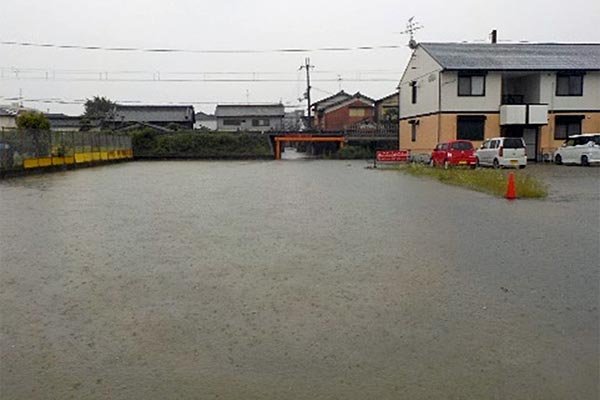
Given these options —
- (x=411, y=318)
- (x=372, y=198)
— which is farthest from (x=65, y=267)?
(x=372, y=198)

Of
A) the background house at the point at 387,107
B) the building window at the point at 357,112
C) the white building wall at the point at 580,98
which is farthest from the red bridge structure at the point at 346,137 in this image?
the building window at the point at 357,112

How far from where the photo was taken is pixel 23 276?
6137 millimetres

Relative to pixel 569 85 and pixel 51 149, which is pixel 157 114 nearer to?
pixel 51 149

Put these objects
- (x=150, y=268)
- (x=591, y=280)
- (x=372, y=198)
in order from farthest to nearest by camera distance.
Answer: (x=372, y=198)
(x=150, y=268)
(x=591, y=280)

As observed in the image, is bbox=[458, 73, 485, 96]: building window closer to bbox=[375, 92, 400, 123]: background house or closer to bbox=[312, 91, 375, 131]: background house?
bbox=[375, 92, 400, 123]: background house

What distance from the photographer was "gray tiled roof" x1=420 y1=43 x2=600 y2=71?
32906 millimetres

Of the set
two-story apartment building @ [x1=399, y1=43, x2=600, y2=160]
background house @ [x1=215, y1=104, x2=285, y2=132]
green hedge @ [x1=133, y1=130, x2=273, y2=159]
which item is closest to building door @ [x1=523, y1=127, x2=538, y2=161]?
two-story apartment building @ [x1=399, y1=43, x2=600, y2=160]

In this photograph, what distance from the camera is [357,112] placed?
6122 centimetres

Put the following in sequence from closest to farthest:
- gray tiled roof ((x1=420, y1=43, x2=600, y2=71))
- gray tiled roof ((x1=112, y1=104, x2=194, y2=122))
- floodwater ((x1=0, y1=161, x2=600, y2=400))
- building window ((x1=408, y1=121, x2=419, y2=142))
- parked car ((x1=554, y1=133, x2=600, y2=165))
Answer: floodwater ((x1=0, y1=161, x2=600, y2=400))
parked car ((x1=554, y1=133, x2=600, y2=165))
gray tiled roof ((x1=420, y1=43, x2=600, y2=71))
building window ((x1=408, y1=121, x2=419, y2=142))
gray tiled roof ((x1=112, y1=104, x2=194, y2=122))

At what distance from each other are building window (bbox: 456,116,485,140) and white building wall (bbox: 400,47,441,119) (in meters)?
1.67

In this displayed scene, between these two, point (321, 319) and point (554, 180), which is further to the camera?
point (554, 180)

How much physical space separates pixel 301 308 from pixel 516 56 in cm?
3390

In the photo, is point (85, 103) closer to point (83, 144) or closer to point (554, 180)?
point (83, 144)

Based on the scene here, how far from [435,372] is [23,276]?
4.60 meters
